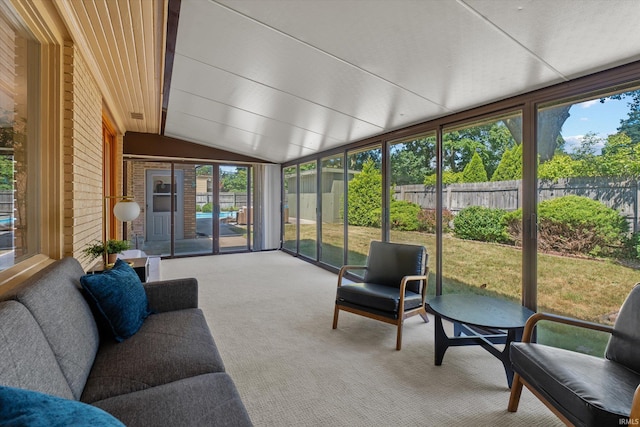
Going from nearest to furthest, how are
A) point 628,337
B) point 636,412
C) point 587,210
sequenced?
point 636,412 < point 628,337 < point 587,210

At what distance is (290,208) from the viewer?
737 centimetres

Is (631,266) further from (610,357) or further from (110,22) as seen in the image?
(110,22)

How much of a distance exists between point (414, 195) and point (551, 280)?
1.69 metres

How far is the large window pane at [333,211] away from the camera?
5.47 metres

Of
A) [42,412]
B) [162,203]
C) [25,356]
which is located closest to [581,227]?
[42,412]

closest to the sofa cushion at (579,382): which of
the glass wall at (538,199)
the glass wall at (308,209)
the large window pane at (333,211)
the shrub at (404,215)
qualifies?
the glass wall at (538,199)

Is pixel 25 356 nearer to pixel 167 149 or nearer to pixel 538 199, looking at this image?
pixel 538 199

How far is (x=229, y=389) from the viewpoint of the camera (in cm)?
134

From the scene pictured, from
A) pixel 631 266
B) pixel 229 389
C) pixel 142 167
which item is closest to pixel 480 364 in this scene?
pixel 631 266

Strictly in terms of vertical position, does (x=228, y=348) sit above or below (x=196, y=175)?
below

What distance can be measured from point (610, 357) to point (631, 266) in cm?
85

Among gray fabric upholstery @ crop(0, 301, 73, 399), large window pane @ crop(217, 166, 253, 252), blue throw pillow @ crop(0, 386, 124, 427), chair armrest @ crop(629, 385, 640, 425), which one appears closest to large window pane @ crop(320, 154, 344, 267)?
large window pane @ crop(217, 166, 253, 252)

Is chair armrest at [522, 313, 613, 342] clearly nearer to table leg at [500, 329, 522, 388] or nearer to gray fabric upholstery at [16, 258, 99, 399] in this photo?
table leg at [500, 329, 522, 388]

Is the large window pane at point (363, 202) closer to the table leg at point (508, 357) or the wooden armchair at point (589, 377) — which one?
the table leg at point (508, 357)
